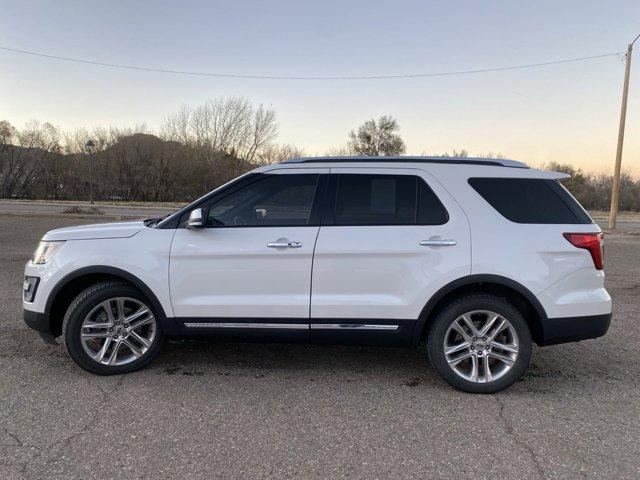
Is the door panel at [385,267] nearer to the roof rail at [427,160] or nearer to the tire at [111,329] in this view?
the roof rail at [427,160]

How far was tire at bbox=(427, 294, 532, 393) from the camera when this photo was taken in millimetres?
3658

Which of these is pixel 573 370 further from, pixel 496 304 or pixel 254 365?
pixel 254 365

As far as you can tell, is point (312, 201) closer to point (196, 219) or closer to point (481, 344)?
point (196, 219)

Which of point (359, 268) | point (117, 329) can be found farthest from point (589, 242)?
point (117, 329)

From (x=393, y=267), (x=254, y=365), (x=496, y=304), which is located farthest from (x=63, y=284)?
(x=496, y=304)

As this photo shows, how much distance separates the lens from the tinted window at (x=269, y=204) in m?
3.84

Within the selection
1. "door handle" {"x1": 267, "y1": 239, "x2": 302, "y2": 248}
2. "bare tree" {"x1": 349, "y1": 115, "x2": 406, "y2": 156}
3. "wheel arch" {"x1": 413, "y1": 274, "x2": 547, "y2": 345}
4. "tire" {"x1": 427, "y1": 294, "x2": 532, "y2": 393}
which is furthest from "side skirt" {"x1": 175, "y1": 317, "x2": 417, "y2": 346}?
"bare tree" {"x1": 349, "y1": 115, "x2": 406, "y2": 156}

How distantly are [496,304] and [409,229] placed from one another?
89 cm

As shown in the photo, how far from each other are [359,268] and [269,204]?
91cm

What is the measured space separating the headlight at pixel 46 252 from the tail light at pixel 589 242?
4124 mm

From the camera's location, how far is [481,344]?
370 centimetres

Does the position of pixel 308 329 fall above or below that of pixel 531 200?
below

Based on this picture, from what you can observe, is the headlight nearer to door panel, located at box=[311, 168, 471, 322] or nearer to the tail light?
door panel, located at box=[311, 168, 471, 322]

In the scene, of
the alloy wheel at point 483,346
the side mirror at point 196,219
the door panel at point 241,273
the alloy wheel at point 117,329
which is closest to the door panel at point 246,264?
the door panel at point 241,273
